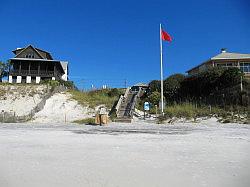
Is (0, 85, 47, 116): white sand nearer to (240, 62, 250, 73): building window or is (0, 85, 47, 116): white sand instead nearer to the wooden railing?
the wooden railing

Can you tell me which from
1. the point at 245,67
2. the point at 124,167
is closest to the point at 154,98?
the point at 245,67

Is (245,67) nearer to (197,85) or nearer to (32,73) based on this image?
(197,85)

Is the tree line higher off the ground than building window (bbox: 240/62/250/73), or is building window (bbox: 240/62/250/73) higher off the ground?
building window (bbox: 240/62/250/73)

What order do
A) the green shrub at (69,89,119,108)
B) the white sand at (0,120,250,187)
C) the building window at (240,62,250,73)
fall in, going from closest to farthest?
the white sand at (0,120,250,187)
the green shrub at (69,89,119,108)
the building window at (240,62,250,73)

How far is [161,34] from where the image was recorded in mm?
30375

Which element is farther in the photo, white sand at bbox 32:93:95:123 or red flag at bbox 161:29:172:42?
red flag at bbox 161:29:172:42

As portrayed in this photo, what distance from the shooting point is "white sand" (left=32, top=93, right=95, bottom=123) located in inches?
1099

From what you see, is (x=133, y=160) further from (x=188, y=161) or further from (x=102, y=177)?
(x=102, y=177)

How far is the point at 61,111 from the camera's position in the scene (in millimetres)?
31312

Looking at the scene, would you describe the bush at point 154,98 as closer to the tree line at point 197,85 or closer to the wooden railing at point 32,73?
the tree line at point 197,85

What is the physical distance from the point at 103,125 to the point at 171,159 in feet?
48.6

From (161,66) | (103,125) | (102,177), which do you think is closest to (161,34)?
(161,66)

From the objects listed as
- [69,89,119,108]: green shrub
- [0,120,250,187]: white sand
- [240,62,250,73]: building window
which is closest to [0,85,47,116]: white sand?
[69,89,119,108]: green shrub

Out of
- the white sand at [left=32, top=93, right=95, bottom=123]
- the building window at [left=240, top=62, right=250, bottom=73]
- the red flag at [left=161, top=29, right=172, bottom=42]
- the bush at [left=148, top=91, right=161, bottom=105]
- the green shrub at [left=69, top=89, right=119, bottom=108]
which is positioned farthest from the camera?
the building window at [left=240, top=62, right=250, bottom=73]
